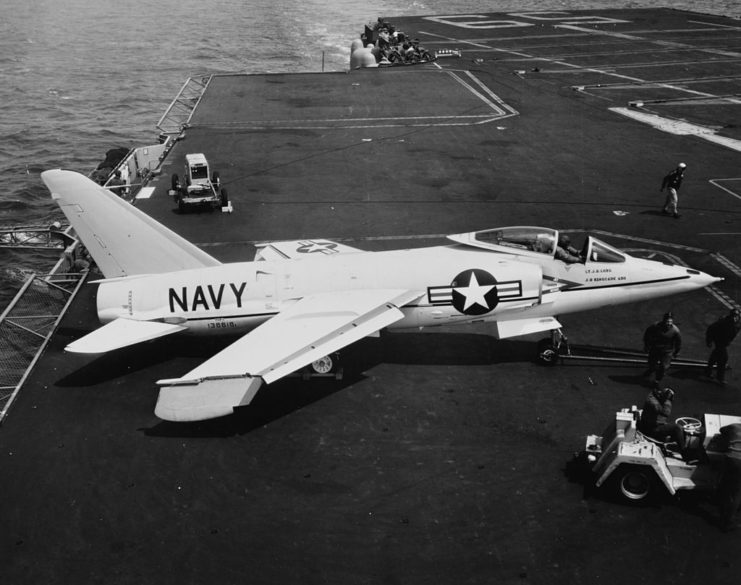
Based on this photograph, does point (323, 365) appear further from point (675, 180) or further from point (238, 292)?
point (675, 180)

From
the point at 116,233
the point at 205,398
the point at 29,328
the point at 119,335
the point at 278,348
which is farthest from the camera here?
the point at 29,328

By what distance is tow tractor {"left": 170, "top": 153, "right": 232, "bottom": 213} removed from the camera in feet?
114

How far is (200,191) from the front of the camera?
115 ft

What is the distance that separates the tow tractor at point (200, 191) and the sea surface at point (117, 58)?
10.3 meters

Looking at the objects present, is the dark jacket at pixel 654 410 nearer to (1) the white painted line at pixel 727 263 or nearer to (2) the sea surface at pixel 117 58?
(1) the white painted line at pixel 727 263

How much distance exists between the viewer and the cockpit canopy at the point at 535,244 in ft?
69.7

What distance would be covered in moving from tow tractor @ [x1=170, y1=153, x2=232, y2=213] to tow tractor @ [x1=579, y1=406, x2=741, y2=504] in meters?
24.3

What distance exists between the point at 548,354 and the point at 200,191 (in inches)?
809

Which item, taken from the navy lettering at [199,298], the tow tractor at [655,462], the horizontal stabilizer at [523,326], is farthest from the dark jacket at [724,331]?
the navy lettering at [199,298]

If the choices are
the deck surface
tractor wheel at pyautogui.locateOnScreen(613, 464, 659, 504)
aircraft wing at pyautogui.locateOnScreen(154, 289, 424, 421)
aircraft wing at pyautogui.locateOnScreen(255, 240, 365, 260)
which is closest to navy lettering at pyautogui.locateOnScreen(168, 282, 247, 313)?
aircraft wing at pyautogui.locateOnScreen(154, 289, 424, 421)

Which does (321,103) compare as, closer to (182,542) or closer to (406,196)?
(406,196)

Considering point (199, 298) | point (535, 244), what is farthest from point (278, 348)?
point (535, 244)

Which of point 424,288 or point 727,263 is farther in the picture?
point 727,263

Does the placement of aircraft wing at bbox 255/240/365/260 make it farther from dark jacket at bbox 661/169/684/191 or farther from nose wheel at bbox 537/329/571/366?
dark jacket at bbox 661/169/684/191
